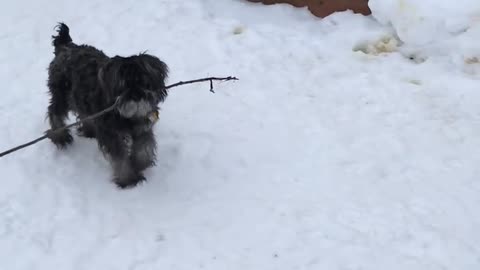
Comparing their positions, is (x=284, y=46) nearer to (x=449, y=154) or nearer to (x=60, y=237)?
(x=449, y=154)

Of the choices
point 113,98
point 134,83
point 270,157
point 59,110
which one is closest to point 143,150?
point 113,98

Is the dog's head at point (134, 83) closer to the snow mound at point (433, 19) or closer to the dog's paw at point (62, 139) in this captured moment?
the dog's paw at point (62, 139)

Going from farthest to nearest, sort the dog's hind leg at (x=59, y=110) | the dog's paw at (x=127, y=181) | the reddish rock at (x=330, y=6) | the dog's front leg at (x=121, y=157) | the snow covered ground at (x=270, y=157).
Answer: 1. the reddish rock at (x=330, y=6)
2. the dog's hind leg at (x=59, y=110)
3. the dog's paw at (x=127, y=181)
4. the dog's front leg at (x=121, y=157)
5. the snow covered ground at (x=270, y=157)

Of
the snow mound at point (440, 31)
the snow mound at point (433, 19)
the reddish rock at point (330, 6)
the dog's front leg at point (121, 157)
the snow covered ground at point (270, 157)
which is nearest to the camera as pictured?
the snow covered ground at point (270, 157)

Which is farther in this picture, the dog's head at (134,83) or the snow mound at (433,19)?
the snow mound at (433,19)

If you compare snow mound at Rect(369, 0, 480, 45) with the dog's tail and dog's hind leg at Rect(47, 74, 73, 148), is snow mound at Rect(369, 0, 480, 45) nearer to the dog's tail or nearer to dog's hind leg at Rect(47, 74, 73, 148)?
the dog's tail

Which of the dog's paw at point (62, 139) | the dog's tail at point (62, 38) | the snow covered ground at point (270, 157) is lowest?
the snow covered ground at point (270, 157)

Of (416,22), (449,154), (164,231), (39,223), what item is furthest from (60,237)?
(416,22)

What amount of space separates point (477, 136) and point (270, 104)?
188 centimetres

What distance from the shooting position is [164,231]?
4336 millimetres

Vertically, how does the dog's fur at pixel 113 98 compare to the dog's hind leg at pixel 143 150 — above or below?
above

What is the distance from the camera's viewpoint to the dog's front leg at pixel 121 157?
14.9 feet

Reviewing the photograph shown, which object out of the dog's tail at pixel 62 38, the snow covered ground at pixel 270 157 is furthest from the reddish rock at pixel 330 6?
the dog's tail at pixel 62 38

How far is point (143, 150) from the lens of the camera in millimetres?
4648
